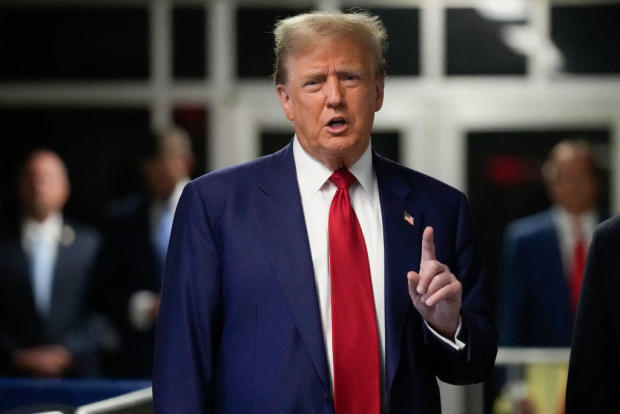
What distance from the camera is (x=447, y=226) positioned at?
3.15m

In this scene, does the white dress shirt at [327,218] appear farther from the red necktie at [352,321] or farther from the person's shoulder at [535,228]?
the person's shoulder at [535,228]

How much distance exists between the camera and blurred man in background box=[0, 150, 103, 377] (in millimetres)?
6879

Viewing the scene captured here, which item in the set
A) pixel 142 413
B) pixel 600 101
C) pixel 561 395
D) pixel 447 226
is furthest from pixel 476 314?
pixel 600 101

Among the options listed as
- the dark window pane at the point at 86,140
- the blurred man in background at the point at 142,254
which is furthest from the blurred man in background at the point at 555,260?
the dark window pane at the point at 86,140

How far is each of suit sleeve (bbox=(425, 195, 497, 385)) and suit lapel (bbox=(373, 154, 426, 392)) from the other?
0.28 feet

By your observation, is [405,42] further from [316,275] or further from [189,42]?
[316,275]

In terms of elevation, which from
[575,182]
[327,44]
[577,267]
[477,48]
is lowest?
[577,267]

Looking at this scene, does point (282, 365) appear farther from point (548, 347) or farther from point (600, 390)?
point (548, 347)

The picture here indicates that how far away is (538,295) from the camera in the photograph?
6.75m

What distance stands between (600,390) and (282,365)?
757 mm

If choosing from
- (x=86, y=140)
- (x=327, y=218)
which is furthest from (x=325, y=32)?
(x=86, y=140)

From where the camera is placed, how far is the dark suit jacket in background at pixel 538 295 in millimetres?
6707

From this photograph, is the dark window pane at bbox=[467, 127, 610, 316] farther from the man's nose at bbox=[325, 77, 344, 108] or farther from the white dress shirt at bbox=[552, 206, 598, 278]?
the man's nose at bbox=[325, 77, 344, 108]

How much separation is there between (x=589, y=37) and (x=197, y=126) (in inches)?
106
